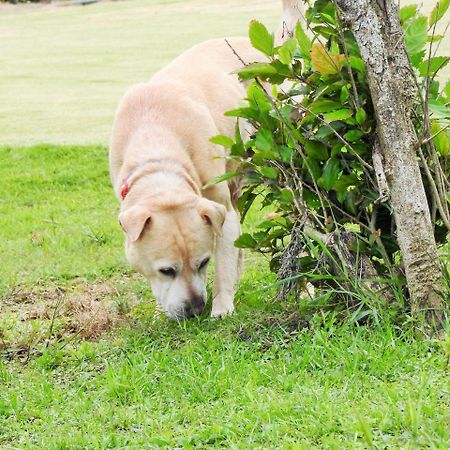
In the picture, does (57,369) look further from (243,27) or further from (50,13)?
(50,13)

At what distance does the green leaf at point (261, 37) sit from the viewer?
171 inches

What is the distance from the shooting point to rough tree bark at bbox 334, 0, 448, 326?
4.07m

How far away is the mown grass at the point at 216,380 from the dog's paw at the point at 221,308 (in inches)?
3.2

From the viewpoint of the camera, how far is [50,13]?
3173 cm

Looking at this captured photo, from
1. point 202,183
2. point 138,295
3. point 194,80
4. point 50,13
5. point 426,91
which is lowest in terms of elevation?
point 50,13

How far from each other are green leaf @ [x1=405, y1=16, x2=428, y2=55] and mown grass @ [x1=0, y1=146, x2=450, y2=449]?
1.31m

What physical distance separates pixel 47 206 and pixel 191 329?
14.4 feet

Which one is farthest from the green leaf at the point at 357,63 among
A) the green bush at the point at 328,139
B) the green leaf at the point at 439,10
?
the green leaf at the point at 439,10

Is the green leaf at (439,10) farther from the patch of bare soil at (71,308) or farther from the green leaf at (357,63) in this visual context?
the patch of bare soil at (71,308)

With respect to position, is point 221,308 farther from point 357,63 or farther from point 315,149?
point 357,63

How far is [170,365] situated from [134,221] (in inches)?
37.7

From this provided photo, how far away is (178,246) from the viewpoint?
16.8ft

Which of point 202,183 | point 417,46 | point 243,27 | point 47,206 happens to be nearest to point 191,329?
point 202,183

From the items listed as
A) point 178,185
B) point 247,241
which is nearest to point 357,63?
point 247,241
